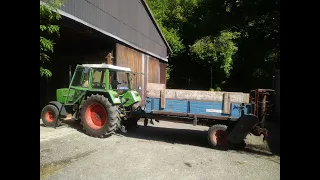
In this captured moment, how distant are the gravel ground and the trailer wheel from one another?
0.23 meters

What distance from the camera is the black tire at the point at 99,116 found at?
7926mm

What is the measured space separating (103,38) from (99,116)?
4.19 meters

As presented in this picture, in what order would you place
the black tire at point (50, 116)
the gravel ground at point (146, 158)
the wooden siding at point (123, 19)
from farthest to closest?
the wooden siding at point (123, 19) < the black tire at point (50, 116) < the gravel ground at point (146, 158)

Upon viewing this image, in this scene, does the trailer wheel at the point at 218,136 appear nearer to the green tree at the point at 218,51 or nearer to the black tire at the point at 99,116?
the black tire at the point at 99,116

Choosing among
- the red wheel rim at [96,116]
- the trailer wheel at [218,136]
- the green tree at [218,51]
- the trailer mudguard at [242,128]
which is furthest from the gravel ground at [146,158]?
the green tree at [218,51]

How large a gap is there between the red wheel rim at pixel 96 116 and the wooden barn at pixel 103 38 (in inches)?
75.8

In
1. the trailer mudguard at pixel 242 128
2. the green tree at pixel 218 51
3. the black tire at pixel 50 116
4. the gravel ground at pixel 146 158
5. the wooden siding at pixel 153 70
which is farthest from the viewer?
the green tree at pixel 218 51

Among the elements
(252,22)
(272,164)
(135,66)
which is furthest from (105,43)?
(252,22)

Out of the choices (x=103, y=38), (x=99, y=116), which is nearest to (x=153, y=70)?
(x=103, y=38)

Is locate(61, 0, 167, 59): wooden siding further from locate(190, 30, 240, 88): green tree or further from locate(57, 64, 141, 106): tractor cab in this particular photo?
locate(190, 30, 240, 88): green tree

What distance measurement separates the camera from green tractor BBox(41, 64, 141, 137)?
8.08 meters

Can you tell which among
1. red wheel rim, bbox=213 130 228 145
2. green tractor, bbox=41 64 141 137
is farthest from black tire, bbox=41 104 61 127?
red wheel rim, bbox=213 130 228 145

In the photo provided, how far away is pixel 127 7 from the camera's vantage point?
1300cm
